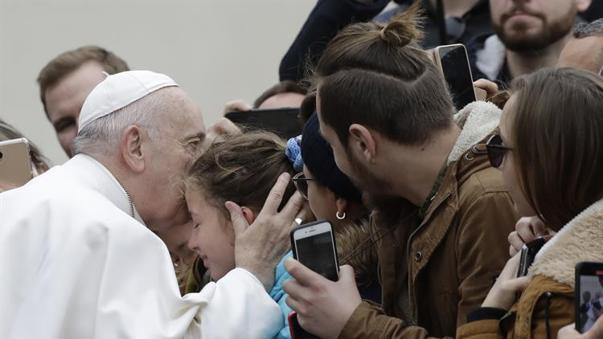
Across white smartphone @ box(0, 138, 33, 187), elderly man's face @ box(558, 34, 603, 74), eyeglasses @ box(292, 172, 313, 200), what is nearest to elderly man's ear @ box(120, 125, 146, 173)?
eyeglasses @ box(292, 172, 313, 200)

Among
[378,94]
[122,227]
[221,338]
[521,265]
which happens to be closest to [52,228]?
[122,227]

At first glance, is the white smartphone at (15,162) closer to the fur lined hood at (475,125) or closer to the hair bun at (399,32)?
the hair bun at (399,32)

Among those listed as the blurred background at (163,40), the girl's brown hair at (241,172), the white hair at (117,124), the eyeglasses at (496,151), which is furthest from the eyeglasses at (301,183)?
the blurred background at (163,40)

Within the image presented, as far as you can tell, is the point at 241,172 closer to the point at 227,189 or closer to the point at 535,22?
the point at 227,189

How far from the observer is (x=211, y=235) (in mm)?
5062

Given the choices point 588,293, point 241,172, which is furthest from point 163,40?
point 588,293

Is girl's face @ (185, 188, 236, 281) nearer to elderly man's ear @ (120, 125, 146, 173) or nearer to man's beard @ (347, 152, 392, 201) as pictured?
elderly man's ear @ (120, 125, 146, 173)

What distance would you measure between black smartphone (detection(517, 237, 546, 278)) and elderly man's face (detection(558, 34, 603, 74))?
1.33m

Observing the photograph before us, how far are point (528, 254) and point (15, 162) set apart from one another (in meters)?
2.68

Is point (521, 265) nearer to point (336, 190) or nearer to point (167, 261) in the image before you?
point (336, 190)

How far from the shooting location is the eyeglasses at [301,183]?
486 centimetres

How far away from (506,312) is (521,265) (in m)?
0.15

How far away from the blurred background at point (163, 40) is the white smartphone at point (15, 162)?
377 centimetres

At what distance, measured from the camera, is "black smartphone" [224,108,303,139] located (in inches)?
241
